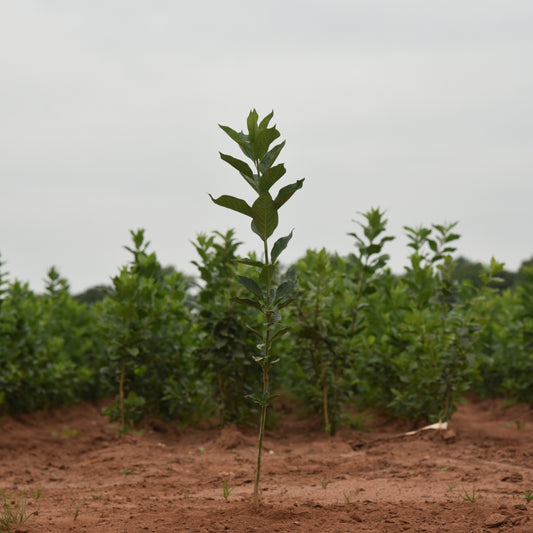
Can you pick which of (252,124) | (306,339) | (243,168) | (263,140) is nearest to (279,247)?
(243,168)

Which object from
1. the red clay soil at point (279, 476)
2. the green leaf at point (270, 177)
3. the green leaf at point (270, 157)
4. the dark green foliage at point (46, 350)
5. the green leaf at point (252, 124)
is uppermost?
the green leaf at point (252, 124)

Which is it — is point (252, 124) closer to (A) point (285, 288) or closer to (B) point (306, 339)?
(A) point (285, 288)

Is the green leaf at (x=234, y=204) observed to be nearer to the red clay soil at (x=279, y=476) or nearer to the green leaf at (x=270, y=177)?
the green leaf at (x=270, y=177)

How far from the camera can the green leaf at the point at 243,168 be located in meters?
3.99

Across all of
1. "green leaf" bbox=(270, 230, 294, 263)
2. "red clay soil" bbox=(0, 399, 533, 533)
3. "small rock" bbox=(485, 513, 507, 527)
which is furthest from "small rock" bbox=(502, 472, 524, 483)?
"green leaf" bbox=(270, 230, 294, 263)

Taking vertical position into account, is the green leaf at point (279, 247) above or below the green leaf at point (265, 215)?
below

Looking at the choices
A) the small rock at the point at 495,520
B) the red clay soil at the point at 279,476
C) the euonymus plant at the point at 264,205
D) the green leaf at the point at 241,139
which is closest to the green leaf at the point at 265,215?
the euonymus plant at the point at 264,205

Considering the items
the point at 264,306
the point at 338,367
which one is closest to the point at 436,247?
the point at 338,367

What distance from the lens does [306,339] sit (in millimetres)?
8000

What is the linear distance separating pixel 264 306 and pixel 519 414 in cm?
772

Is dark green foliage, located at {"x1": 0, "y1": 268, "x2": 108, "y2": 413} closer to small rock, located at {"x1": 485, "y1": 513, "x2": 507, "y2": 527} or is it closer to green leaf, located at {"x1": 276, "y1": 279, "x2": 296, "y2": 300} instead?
green leaf, located at {"x1": 276, "y1": 279, "x2": 296, "y2": 300}

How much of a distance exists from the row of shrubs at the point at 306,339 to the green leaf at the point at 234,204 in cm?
378

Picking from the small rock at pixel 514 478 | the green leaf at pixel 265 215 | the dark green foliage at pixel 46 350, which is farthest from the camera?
the dark green foliage at pixel 46 350

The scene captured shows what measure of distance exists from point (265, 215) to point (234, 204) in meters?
0.20
